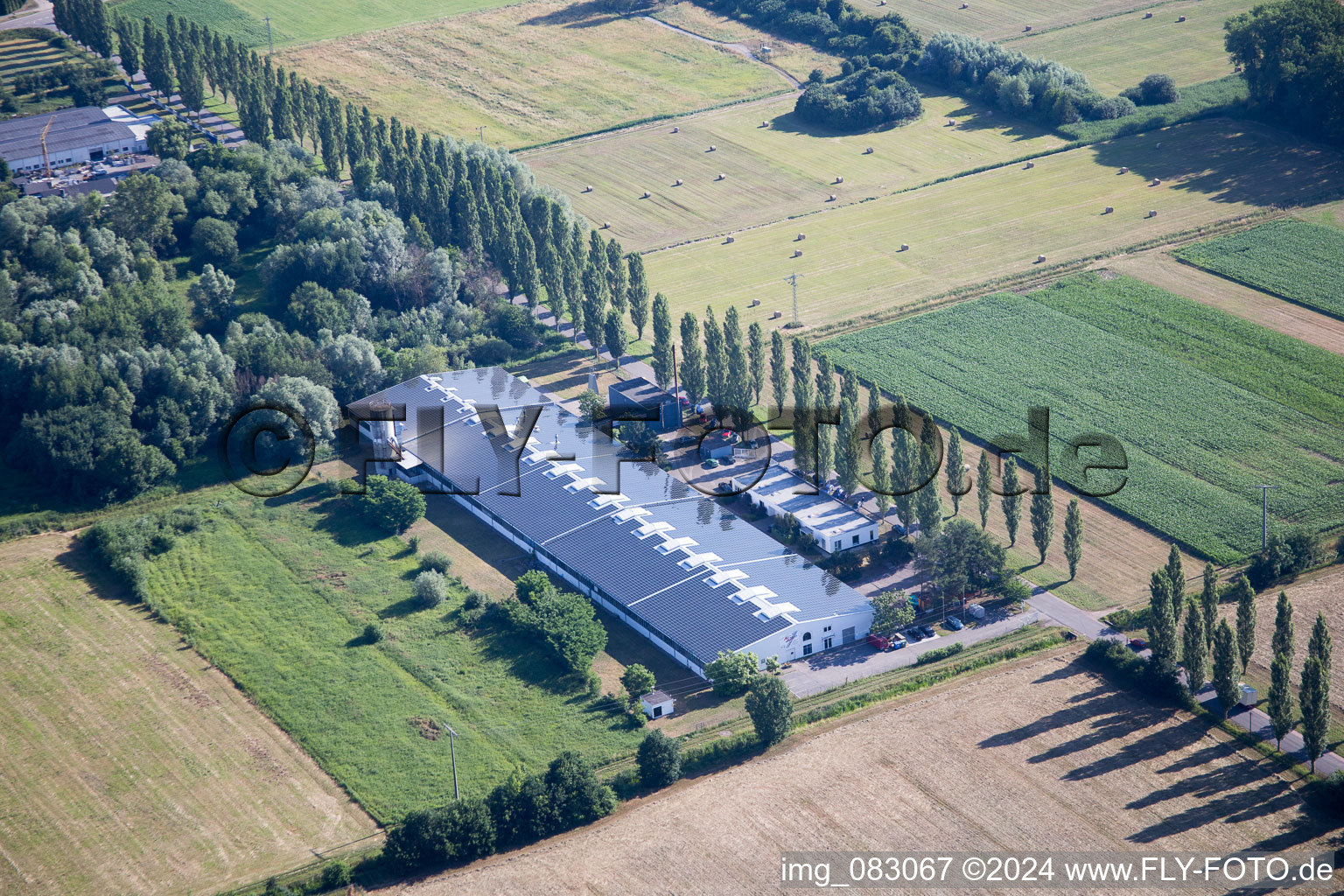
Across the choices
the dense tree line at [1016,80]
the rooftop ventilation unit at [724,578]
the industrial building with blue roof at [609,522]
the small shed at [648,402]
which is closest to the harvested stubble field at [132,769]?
the industrial building with blue roof at [609,522]

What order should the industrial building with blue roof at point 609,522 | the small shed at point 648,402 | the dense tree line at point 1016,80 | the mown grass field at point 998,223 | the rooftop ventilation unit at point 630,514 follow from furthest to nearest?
1. the dense tree line at point 1016,80
2. the mown grass field at point 998,223
3. the small shed at point 648,402
4. the rooftop ventilation unit at point 630,514
5. the industrial building with blue roof at point 609,522

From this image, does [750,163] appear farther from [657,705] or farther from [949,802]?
[949,802]

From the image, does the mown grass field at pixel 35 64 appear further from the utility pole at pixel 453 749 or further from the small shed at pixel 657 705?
the small shed at pixel 657 705

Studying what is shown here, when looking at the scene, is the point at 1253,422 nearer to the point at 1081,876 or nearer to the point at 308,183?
the point at 1081,876

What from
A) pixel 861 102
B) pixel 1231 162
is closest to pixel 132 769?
pixel 861 102

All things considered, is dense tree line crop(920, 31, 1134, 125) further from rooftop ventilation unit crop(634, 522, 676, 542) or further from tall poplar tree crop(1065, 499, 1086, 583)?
rooftop ventilation unit crop(634, 522, 676, 542)

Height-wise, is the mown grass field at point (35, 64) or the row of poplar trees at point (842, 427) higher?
the mown grass field at point (35, 64)
